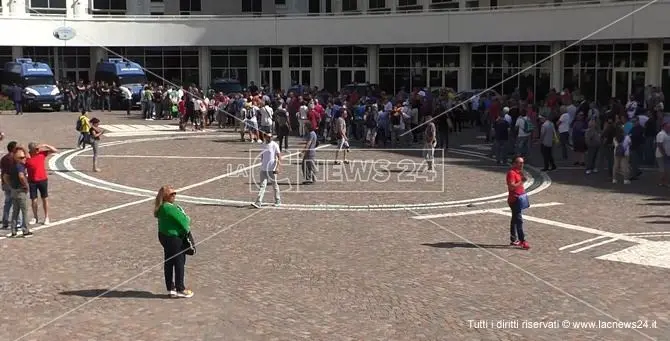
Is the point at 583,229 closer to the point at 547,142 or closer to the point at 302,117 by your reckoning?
the point at 547,142

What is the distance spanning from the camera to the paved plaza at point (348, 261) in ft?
33.6

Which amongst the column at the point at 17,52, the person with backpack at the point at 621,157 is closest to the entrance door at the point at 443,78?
the column at the point at 17,52

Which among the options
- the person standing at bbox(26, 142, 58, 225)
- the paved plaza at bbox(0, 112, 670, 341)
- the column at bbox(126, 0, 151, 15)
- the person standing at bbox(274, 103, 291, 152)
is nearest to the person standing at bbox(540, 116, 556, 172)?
the paved plaza at bbox(0, 112, 670, 341)

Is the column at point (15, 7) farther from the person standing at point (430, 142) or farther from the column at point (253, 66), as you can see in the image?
the person standing at point (430, 142)

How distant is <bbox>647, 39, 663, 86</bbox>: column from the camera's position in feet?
128

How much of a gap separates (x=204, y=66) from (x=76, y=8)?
29.3ft

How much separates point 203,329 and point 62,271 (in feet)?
12.3

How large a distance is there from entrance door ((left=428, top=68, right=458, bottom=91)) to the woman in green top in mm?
39633

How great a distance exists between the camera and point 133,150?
29.3m

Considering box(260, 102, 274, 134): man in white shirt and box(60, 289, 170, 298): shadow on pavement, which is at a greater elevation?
box(260, 102, 274, 134): man in white shirt

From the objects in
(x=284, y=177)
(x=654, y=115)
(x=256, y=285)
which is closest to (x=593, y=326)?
(x=256, y=285)

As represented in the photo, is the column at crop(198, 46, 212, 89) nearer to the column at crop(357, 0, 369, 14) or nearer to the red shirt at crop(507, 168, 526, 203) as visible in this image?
the column at crop(357, 0, 369, 14)

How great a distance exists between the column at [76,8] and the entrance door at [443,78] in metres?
22.7

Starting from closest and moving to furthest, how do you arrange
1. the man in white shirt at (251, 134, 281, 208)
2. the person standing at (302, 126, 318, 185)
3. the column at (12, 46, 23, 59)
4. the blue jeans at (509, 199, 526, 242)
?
the blue jeans at (509, 199, 526, 242) < the man in white shirt at (251, 134, 281, 208) < the person standing at (302, 126, 318, 185) < the column at (12, 46, 23, 59)
